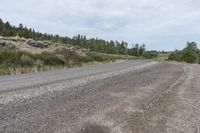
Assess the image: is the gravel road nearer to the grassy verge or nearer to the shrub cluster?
the grassy verge

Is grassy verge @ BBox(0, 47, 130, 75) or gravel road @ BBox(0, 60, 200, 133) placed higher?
gravel road @ BBox(0, 60, 200, 133)

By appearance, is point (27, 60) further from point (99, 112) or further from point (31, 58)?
point (99, 112)

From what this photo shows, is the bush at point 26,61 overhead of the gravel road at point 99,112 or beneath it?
beneath

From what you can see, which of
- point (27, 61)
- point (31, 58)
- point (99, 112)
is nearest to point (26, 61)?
point (27, 61)

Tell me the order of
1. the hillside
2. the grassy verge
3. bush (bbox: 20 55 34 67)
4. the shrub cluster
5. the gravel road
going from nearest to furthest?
the gravel road
the grassy verge
the hillside
the shrub cluster
bush (bbox: 20 55 34 67)

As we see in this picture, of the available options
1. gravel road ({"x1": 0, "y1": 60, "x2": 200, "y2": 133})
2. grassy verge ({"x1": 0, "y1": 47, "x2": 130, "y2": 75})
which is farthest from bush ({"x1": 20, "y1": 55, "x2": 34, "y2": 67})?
gravel road ({"x1": 0, "y1": 60, "x2": 200, "y2": 133})

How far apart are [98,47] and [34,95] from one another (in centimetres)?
15105

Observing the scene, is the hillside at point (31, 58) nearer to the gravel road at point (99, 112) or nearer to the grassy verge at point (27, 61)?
the grassy verge at point (27, 61)

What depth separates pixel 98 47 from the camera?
535 feet

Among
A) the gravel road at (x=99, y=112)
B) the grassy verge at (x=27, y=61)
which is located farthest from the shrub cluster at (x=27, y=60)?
the gravel road at (x=99, y=112)

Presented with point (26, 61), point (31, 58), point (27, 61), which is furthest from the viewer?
point (31, 58)

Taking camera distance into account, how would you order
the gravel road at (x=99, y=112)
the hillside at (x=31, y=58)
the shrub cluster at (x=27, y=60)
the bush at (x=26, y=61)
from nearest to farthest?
the gravel road at (x=99, y=112) → the hillside at (x=31, y=58) → the shrub cluster at (x=27, y=60) → the bush at (x=26, y=61)

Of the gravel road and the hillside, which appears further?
the hillside

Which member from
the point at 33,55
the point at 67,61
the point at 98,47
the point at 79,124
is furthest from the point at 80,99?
the point at 98,47
